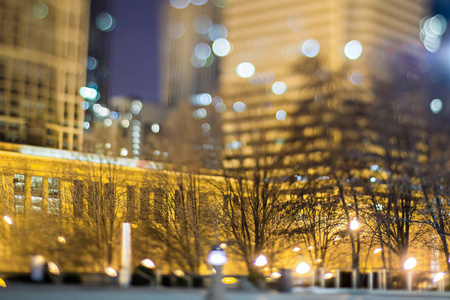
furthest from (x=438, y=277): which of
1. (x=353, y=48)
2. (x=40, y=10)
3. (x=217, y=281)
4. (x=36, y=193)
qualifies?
(x=40, y=10)

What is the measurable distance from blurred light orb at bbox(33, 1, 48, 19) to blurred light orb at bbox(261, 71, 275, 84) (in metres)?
60.9

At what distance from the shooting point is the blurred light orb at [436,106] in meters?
86.0

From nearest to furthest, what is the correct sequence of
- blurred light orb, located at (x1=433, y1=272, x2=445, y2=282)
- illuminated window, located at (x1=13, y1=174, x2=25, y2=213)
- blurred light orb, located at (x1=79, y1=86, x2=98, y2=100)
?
blurred light orb, located at (x1=433, y1=272, x2=445, y2=282) < illuminated window, located at (x1=13, y1=174, x2=25, y2=213) < blurred light orb, located at (x1=79, y1=86, x2=98, y2=100)

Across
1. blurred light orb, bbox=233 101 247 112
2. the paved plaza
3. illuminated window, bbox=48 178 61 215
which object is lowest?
the paved plaza

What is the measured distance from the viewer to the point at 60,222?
43.1 meters

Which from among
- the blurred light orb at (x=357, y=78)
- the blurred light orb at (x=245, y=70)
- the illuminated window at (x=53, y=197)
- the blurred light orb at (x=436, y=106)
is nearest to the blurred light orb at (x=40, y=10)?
the blurred light orb at (x=245, y=70)

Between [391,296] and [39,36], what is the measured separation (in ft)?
514

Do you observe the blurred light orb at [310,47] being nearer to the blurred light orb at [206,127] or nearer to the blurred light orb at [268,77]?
the blurred light orb at [268,77]

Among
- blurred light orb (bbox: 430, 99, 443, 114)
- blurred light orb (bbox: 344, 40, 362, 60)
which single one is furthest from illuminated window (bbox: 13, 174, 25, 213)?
blurred light orb (bbox: 344, 40, 362, 60)

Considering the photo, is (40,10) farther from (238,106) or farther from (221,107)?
(238,106)

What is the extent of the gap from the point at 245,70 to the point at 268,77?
11119 millimetres

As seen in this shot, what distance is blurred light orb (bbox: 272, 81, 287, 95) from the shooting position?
563 feet

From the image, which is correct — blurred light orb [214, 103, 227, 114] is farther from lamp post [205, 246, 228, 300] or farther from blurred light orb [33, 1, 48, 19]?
lamp post [205, 246, 228, 300]

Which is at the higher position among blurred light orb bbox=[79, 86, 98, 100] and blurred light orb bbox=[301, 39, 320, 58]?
blurred light orb bbox=[301, 39, 320, 58]
